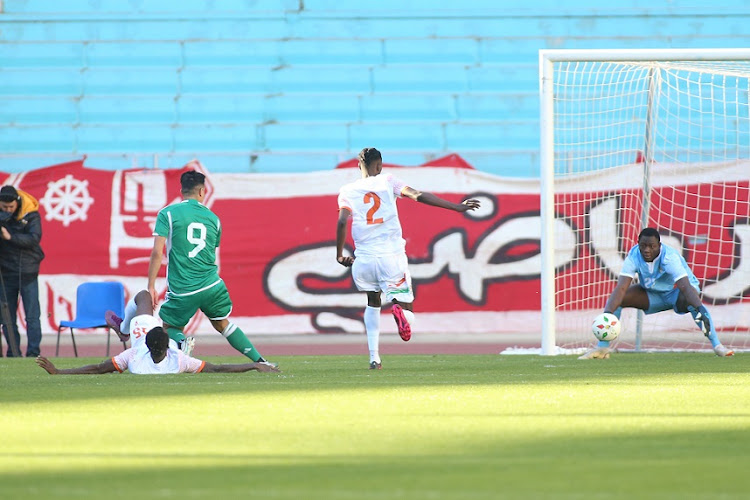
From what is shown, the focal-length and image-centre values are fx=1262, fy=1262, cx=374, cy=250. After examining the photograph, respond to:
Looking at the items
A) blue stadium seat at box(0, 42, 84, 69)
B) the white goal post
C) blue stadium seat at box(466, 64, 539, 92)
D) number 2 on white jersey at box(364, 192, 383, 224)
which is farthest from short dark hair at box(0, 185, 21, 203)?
blue stadium seat at box(466, 64, 539, 92)

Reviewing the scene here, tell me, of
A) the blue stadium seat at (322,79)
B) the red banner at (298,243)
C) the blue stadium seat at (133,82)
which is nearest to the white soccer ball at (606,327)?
the red banner at (298,243)

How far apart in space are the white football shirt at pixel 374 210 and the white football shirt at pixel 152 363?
1.61 metres

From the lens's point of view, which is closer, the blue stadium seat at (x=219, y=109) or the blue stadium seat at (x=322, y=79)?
the blue stadium seat at (x=219, y=109)

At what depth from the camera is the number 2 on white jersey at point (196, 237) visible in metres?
9.32

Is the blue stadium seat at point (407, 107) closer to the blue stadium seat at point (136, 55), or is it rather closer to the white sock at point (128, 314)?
the blue stadium seat at point (136, 55)

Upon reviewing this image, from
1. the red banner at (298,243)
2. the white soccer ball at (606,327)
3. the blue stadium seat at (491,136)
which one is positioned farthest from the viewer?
the blue stadium seat at (491,136)

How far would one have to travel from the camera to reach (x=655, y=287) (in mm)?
11602

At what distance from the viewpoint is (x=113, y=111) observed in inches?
755

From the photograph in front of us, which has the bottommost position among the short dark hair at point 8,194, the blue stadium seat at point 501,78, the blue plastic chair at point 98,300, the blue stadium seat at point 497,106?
the blue plastic chair at point 98,300

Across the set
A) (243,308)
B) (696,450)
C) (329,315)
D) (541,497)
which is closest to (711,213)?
(329,315)

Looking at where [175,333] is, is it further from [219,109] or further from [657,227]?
[219,109]

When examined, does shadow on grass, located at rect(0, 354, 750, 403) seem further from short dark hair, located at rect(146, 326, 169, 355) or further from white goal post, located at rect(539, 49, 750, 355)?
white goal post, located at rect(539, 49, 750, 355)

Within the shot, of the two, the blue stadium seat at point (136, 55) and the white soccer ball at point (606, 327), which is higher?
the blue stadium seat at point (136, 55)

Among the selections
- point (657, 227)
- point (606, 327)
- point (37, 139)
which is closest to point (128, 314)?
point (606, 327)
